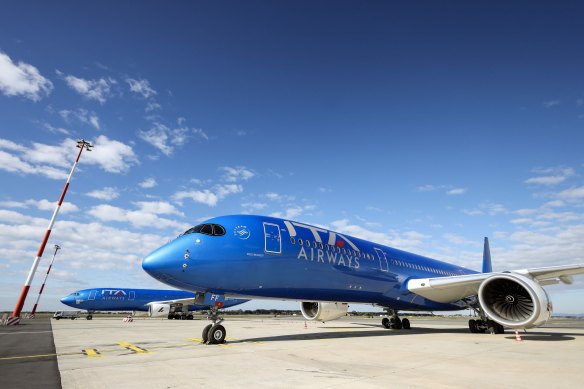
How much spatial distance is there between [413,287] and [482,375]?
11588 mm

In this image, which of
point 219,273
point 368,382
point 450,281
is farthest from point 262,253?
point 450,281

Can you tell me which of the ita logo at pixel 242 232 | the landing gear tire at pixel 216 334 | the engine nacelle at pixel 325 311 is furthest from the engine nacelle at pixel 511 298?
the landing gear tire at pixel 216 334

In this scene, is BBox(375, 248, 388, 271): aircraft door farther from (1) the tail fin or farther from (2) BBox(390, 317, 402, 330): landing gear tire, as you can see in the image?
(1) the tail fin

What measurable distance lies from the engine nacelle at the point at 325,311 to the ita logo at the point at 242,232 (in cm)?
601

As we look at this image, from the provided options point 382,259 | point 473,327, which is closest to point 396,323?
point 473,327

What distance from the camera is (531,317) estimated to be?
11.6 metres

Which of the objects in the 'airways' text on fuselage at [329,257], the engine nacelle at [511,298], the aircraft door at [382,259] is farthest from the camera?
the aircraft door at [382,259]

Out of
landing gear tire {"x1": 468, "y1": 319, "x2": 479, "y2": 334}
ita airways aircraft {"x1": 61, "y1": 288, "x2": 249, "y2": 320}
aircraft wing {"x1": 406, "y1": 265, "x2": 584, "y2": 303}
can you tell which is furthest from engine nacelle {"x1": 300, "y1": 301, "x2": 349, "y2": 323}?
ita airways aircraft {"x1": 61, "y1": 288, "x2": 249, "y2": 320}

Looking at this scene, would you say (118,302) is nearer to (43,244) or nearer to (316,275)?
(43,244)

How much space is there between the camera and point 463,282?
14.9m

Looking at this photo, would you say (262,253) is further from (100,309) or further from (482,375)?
(100,309)

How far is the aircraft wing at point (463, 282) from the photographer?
13.6 metres

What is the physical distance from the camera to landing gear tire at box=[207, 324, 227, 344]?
10.9 m

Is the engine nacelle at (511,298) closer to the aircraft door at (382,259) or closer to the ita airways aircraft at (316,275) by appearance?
the ita airways aircraft at (316,275)
